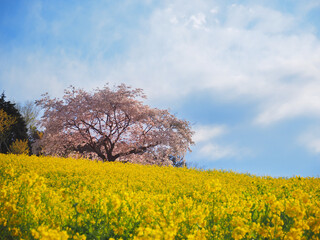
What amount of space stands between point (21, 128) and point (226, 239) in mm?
31017

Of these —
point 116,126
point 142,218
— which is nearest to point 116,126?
point 116,126

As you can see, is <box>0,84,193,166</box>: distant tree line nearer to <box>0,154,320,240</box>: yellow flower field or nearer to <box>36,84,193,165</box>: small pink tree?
<box>36,84,193,165</box>: small pink tree

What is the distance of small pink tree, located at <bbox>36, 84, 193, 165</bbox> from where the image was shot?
1814 cm

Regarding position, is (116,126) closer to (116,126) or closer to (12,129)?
(116,126)

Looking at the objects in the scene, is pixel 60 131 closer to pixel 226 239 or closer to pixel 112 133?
pixel 112 133

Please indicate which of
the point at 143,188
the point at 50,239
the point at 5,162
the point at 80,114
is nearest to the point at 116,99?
the point at 80,114

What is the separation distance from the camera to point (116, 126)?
748 inches

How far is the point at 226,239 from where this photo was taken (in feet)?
12.9

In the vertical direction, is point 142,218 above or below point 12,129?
below

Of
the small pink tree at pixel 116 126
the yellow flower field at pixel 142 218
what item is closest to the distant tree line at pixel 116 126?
the small pink tree at pixel 116 126

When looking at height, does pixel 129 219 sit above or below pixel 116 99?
below

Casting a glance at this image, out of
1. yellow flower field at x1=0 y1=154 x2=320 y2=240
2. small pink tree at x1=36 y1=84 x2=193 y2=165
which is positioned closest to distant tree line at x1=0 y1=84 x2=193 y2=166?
small pink tree at x1=36 y1=84 x2=193 y2=165

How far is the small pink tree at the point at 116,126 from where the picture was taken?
18.1 meters

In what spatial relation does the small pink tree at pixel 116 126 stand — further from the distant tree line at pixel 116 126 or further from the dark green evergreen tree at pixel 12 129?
the dark green evergreen tree at pixel 12 129
